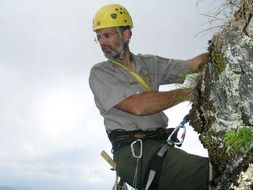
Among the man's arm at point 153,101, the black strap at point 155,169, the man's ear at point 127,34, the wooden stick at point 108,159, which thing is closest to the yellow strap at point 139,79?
the man's arm at point 153,101

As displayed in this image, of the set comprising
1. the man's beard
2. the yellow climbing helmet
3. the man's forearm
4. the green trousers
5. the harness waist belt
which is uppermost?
the yellow climbing helmet

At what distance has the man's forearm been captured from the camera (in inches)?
337

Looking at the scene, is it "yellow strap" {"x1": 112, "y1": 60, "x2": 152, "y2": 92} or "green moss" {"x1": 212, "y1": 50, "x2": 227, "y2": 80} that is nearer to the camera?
"green moss" {"x1": 212, "y1": 50, "x2": 227, "y2": 80}

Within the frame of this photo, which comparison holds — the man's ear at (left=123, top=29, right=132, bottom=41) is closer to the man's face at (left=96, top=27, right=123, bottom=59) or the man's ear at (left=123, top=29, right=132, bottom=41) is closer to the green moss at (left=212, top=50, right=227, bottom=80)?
the man's face at (left=96, top=27, right=123, bottom=59)

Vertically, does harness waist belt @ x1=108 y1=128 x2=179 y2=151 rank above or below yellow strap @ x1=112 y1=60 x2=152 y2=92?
below

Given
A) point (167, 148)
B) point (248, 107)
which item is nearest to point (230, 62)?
point (248, 107)

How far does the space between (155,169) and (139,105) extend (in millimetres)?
1304

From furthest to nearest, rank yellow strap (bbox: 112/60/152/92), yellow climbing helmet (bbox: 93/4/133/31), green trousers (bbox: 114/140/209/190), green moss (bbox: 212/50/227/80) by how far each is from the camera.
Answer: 1. yellow climbing helmet (bbox: 93/4/133/31)
2. yellow strap (bbox: 112/60/152/92)
3. green trousers (bbox: 114/140/209/190)
4. green moss (bbox: 212/50/227/80)

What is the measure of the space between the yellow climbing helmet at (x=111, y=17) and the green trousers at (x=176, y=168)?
120 inches

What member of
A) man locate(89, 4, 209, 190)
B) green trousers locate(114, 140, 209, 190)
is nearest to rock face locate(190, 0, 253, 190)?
man locate(89, 4, 209, 190)

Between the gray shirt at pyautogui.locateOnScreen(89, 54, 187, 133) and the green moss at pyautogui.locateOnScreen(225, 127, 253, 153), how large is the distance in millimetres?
2402

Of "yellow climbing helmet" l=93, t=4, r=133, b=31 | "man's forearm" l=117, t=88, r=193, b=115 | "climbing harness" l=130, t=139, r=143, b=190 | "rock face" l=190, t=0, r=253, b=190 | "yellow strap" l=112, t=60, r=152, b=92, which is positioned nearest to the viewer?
"rock face" l=190, t=0, r=253, b=190

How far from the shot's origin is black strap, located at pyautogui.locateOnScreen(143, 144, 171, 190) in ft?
30.8

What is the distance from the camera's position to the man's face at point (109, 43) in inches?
425
